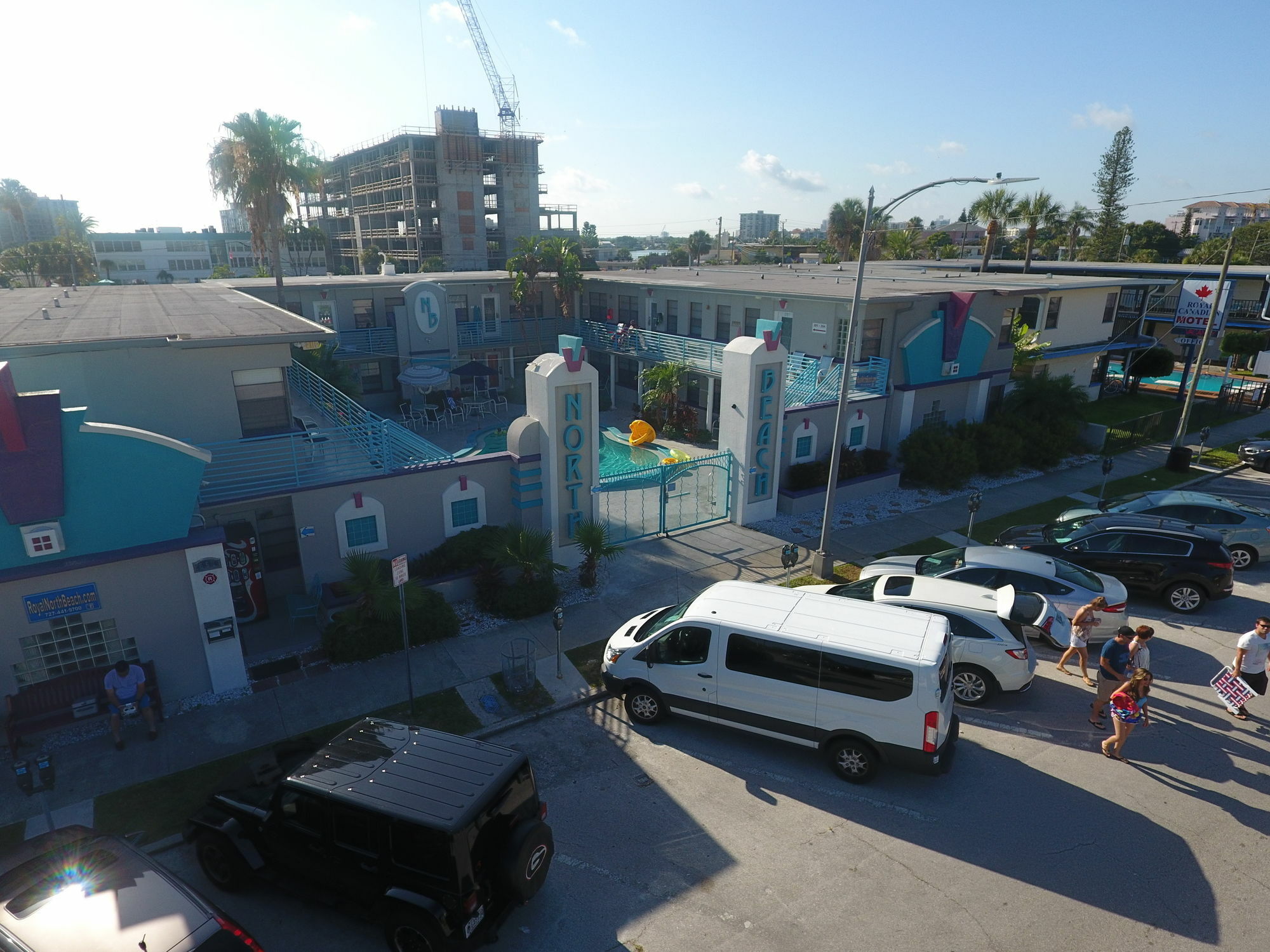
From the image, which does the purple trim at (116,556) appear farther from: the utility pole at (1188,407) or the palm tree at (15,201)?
the palm tree at (15,201)

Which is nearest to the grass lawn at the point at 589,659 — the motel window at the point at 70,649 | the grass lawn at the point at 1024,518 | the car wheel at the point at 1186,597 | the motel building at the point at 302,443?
the motel building at the point at 302,443

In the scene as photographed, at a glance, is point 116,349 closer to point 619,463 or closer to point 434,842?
point 434,842

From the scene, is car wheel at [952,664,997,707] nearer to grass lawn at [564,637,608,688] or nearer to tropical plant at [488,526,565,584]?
grass lawn at [564,637,608,688]

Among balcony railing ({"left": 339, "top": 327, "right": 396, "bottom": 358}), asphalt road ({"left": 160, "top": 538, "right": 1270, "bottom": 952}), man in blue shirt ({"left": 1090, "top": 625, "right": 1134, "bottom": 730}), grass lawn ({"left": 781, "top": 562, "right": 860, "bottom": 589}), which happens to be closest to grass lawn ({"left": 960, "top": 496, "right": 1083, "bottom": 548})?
grass lawn ({"left": 781, "top": 562, "right": 860, "bottom": 589})

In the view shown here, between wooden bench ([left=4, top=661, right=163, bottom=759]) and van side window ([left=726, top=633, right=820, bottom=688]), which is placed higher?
van side window ([left=726, top=633, right=820, bottom=688])

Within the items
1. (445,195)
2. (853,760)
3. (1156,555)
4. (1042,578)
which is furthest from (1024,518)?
(445,195)

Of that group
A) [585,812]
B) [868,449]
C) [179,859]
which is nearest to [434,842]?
[585,812]

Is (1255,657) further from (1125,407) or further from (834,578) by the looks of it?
(1125,407)
